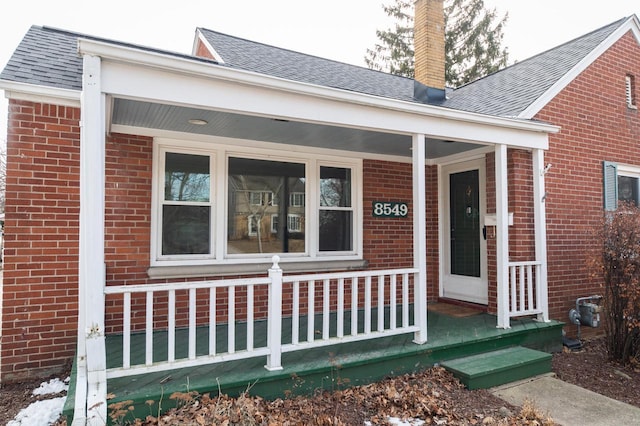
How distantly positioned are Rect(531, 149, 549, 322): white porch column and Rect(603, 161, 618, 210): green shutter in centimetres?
159

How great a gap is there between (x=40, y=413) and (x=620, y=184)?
26.6 feet

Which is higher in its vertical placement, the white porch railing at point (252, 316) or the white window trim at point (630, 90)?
the white window trim at point (630, 90)

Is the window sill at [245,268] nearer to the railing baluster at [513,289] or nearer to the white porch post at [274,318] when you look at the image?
the white porch post at [274,318]

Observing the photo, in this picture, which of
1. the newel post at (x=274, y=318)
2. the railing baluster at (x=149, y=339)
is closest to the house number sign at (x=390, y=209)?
the newel post at (x=274, y=318)

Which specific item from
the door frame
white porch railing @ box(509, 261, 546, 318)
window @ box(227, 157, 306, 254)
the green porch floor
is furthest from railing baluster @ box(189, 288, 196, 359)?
the door frame

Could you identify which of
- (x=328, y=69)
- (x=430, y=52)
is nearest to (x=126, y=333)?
(x=328, y=69)

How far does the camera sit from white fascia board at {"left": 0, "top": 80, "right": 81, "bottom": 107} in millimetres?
3748

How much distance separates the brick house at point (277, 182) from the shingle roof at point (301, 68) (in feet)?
0.20

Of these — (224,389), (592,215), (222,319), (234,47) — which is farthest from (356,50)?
(224,389)

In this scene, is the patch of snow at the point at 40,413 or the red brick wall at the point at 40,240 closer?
the patch of snow at the point at 40,413

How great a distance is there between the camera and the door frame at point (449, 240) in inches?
226

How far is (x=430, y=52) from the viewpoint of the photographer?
21.9 ft

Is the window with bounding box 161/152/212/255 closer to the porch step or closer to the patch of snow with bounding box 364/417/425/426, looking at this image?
the patch of snow with bounding box 364/417/425/426

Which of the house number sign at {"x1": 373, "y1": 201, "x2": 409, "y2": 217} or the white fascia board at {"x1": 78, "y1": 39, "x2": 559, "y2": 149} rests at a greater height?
the white fascia board at {"x1": 78, "y1": 39, "x2": 559, "y2": 149}
